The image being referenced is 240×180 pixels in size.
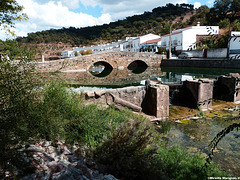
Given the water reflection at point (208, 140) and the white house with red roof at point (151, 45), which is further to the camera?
the white house with red roof at point (151, 45)

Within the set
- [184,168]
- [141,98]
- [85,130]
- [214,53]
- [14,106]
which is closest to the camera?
[14,106]

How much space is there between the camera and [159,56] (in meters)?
28.6

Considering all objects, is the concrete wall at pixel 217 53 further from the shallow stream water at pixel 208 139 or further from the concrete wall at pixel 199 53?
the shallow stream water at pixel 208 139

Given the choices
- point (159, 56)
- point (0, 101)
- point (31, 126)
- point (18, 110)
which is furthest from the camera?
point (159, 56)

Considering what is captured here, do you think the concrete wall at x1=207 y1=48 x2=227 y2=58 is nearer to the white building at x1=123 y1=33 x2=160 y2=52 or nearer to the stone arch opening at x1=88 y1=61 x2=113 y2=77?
the stone arch opening at x1=88 y1=61 x2=113 y2=77

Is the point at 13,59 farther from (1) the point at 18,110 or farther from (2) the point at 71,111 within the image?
(2) the point at 71,111

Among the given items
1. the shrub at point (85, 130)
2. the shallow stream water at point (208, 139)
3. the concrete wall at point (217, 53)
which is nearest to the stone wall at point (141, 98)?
the shallow stream water at point (208, 139)

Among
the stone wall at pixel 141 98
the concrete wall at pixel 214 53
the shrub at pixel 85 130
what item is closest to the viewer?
the shrub at pixel 85 130

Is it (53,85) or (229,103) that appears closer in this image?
(53,85)

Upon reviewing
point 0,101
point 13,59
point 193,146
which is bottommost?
point 193,146

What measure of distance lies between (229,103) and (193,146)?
4.31 meters

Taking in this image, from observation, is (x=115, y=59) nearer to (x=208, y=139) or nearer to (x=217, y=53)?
(x=217, y=53)

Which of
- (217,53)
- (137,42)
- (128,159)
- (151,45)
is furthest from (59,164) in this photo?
(137,42)

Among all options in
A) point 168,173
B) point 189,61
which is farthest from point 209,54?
point 168,173
